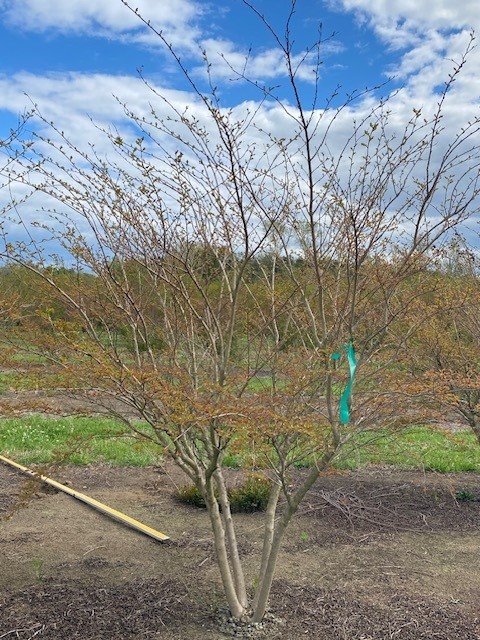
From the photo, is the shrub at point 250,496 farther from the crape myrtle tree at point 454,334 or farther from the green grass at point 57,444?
the crape myrtle tree at point 454,334

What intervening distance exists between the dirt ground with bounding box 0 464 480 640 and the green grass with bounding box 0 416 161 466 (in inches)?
28.1

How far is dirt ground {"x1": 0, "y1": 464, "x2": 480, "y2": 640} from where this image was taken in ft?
10.9

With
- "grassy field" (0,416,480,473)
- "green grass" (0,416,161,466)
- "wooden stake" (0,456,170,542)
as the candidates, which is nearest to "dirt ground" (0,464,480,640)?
"wooden stake" (0,456,170,542)

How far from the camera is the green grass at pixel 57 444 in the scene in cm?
669

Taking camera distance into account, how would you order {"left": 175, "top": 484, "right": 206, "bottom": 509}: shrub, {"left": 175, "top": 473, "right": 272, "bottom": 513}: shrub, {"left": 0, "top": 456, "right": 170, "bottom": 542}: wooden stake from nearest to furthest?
{"left": 0, "top": 456, "right": 170, "bottom": 542}: wooden stake, {"left": 175, "top": 473, "right": 272, "bottom": 513}: shrub, {"left": 175, "top": 484, "right": 206, "bottom": 509}: shrub

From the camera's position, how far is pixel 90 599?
358 cm

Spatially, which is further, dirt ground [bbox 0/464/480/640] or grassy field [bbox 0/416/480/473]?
grassy field [bbox 0/416/480/473]

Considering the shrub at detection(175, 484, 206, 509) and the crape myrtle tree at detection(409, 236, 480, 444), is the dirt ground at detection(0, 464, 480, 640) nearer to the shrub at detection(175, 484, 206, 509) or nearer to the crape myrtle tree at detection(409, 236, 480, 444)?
the shrub at detection(175, 484, 206, 509)

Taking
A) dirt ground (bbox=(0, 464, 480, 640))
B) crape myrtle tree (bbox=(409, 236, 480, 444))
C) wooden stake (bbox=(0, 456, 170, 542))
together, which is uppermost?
crape myrtle tree (bbox=(409, 236, 480, 444))

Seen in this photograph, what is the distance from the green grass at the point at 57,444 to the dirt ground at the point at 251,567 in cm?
71

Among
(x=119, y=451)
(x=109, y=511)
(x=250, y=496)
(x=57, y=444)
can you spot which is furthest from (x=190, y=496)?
(x=57, y=444)

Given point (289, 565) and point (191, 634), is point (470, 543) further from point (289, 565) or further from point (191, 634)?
point (191, 634)

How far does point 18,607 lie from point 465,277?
15.8ft

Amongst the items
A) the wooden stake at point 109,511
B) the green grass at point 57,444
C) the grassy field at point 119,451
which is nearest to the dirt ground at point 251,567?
the wooden stake at point 109,511
